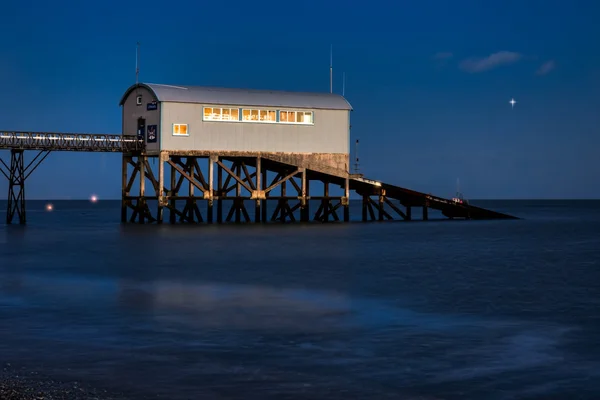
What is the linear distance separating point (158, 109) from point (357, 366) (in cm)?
5142

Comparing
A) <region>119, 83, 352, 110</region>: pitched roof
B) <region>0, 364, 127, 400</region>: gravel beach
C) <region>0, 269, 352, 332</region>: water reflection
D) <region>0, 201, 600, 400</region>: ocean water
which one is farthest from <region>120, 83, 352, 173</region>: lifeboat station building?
<region>0, 364, 127, 400</region>: gravel beach

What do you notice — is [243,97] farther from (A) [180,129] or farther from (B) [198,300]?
(B) [198,300]

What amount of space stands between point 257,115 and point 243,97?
1.65 m

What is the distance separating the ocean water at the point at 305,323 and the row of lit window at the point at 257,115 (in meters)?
22.7

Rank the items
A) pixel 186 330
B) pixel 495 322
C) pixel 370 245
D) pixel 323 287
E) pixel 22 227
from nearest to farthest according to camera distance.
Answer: pixel 186 330
pixel 495 322
pixel 323 287
pixel 370 245
pixel 22 227

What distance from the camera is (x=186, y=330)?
21.4 meters

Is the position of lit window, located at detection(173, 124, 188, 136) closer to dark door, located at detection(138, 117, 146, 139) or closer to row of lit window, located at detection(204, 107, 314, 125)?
row of lit window, located at detection(204, 107, 314, 125)

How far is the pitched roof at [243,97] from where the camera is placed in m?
67.7

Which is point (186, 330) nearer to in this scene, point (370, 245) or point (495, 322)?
point (495, 322)

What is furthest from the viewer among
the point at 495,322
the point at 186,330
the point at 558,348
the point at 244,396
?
the point at 495,322

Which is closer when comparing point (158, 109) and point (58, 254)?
point (58, 254)

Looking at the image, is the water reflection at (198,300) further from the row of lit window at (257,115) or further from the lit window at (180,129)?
the row of lit window at (257,115)

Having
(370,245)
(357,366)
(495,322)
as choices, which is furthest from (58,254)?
(357,366)

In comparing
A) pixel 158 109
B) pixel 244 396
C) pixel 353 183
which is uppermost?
pixel 158 109
